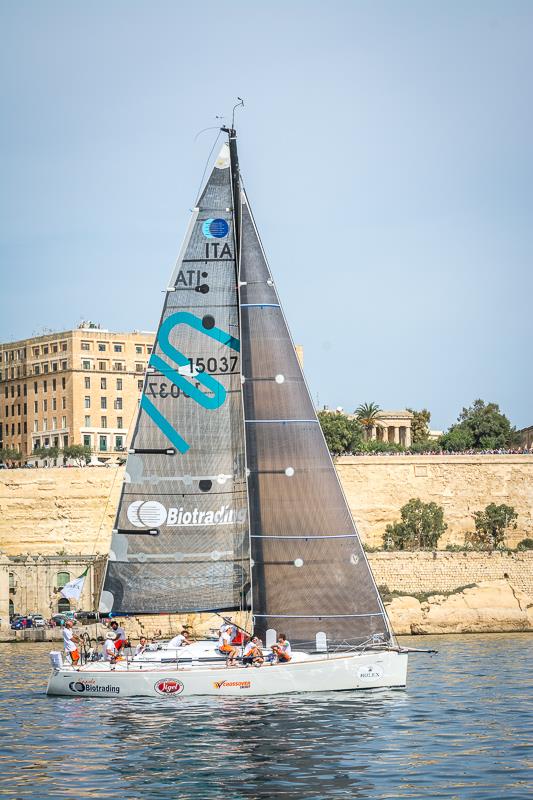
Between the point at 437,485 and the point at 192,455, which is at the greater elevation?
the point at 437,485

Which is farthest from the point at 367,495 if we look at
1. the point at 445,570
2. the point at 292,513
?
the point at 292,513

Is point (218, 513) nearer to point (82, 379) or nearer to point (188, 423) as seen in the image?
point (188, 423)

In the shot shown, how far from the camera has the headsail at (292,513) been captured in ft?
103

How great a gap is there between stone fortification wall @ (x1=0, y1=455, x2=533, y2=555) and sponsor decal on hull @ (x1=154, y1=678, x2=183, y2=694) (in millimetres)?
54454

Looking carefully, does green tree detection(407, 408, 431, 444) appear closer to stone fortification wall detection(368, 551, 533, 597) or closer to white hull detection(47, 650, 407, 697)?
stone fortification wall detection(368, 551, 533, 597)

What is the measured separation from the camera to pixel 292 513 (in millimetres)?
31641

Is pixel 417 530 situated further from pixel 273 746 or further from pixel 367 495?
pixel 273 746

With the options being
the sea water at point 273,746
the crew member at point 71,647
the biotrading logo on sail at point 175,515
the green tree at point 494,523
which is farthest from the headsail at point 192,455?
the green tree at point 494,523

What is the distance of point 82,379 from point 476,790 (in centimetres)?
9079

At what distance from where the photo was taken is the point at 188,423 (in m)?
32.8

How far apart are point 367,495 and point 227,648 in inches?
2180

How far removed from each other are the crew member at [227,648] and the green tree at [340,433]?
66.0 meters

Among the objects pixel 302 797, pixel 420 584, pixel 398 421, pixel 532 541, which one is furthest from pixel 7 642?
pixel 398 421

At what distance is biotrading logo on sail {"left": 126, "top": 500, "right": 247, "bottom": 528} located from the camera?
32.4m
